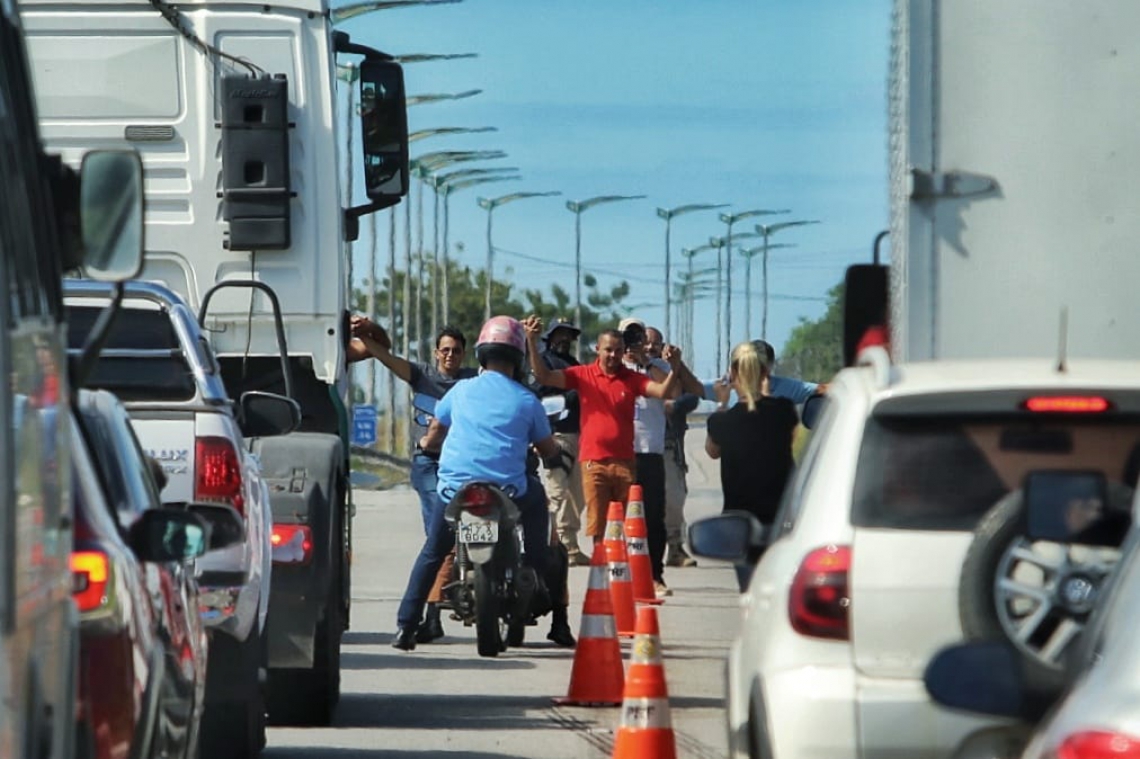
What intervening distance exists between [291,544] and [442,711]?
5.05 feet

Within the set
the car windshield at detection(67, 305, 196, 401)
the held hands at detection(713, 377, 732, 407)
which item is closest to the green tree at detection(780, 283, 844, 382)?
the held hands at detection(713, 377, 732, 407)

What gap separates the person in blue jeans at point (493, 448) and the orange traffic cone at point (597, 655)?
76.1 inches

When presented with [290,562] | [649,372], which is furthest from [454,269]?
[290,562]

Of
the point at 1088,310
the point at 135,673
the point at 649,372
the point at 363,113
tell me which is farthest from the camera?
the point at 649,372

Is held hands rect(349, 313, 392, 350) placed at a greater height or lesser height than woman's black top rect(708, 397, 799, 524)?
greater

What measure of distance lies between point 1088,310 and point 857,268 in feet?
11.4

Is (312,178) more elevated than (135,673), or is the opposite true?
(312,178)

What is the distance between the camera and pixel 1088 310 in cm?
976

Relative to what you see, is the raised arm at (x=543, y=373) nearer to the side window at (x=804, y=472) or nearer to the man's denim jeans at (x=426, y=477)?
the man's denim jeans at (x=426, y=477)

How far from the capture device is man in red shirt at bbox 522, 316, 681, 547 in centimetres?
1866

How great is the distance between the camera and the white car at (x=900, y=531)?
6.84 meters

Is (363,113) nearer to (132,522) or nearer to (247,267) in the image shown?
(247,267)

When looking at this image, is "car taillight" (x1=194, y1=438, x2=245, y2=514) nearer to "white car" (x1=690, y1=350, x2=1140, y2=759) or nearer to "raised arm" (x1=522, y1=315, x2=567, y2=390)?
"white car" (x1=690, y1=350, x2=1140, y2=759)

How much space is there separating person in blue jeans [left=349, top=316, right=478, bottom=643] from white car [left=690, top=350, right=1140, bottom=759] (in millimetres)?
7702
